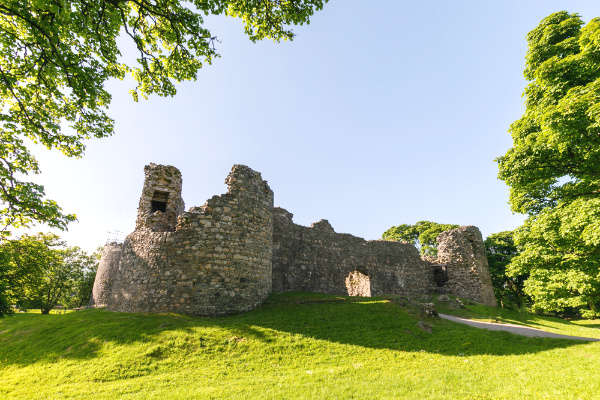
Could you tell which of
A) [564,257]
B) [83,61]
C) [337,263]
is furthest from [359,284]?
[83,61]

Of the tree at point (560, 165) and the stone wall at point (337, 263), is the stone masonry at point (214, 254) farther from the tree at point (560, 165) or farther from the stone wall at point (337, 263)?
A: the tree at point (560, 165)

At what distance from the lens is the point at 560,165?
10508 mm

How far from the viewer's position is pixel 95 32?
22.4 feet

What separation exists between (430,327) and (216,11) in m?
13.4

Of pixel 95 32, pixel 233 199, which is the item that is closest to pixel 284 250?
pixel 233 199

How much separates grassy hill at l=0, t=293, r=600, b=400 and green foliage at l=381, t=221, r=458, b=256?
3719cm

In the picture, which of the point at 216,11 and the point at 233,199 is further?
the point at 233,199

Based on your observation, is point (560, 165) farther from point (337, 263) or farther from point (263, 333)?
point (337, 263)

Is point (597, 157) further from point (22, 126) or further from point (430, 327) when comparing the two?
point (22, 126)

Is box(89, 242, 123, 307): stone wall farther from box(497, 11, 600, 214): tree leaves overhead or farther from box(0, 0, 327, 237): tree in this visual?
box(497, 11, 600, 214): tree leaves overhead

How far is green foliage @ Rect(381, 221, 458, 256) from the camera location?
45.5 meters

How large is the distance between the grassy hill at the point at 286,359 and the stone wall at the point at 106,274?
14.5 metres

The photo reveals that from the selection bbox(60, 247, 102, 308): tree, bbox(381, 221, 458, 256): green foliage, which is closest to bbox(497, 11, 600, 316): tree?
bbox(381, 221, 458, 256): green foliage

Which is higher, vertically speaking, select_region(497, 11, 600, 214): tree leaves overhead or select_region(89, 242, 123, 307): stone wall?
select_region(497, 11, 600, 214): tree leaves overhead
